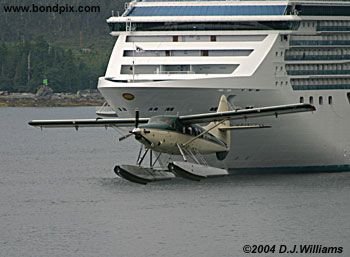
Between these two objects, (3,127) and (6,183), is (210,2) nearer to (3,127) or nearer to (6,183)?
(6,183)

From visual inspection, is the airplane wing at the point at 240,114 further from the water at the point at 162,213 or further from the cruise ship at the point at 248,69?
the cruise ship at the point at 248,69

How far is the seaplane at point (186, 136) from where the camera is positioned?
7438 cm

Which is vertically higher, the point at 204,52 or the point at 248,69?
the point at 204,52

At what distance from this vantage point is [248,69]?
83.6 m

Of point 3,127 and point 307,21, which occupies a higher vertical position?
point 307,21

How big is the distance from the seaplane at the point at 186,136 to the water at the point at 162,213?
4.25ft

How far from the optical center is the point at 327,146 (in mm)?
89250

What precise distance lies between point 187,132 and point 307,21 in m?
13.6

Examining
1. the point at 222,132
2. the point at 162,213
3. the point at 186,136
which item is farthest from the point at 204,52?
the point at 162,213

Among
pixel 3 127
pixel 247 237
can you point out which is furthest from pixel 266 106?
pixel 3 127

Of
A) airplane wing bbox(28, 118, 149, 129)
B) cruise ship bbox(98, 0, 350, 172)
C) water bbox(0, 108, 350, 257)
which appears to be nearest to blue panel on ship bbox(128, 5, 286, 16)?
cruise ship bbox(98, 0, 350, 172)

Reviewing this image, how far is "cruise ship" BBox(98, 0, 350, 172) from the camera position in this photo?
3268 inches

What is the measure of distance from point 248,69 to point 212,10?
4.04 m

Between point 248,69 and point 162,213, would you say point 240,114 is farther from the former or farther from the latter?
point 162,213
